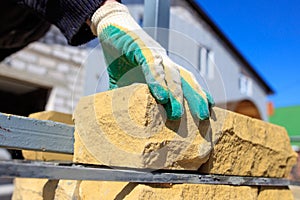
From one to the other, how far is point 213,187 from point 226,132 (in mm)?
165

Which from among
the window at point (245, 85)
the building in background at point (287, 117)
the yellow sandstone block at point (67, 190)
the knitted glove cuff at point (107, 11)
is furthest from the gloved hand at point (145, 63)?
the window at point (245, 85)

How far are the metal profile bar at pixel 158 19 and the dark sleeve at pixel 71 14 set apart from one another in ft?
0.77

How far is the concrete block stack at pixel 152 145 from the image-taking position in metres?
0.73

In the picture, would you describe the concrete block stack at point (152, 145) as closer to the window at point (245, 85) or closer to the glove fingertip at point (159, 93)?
the glove fingertip at point (159, 93)

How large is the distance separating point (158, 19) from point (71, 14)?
323 mm

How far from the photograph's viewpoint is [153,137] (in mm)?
728

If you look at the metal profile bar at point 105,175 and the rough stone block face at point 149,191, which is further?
the rough stone block face at point 149,191

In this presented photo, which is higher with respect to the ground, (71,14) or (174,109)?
(71,14)

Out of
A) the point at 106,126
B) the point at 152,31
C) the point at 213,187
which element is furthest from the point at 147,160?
the point at 152,31

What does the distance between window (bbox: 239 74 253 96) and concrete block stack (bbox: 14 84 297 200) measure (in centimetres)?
846

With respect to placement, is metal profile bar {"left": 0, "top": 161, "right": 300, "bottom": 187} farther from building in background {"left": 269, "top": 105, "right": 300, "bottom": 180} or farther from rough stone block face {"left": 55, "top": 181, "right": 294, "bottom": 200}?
building in background {"left": 269, "top": 105, "right": 300, "bottom": 180}

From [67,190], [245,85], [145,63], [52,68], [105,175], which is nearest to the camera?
[105,175]

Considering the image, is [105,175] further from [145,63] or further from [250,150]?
[250,150]

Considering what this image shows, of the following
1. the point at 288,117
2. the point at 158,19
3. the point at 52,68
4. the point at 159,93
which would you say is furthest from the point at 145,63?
the point at 288,117
